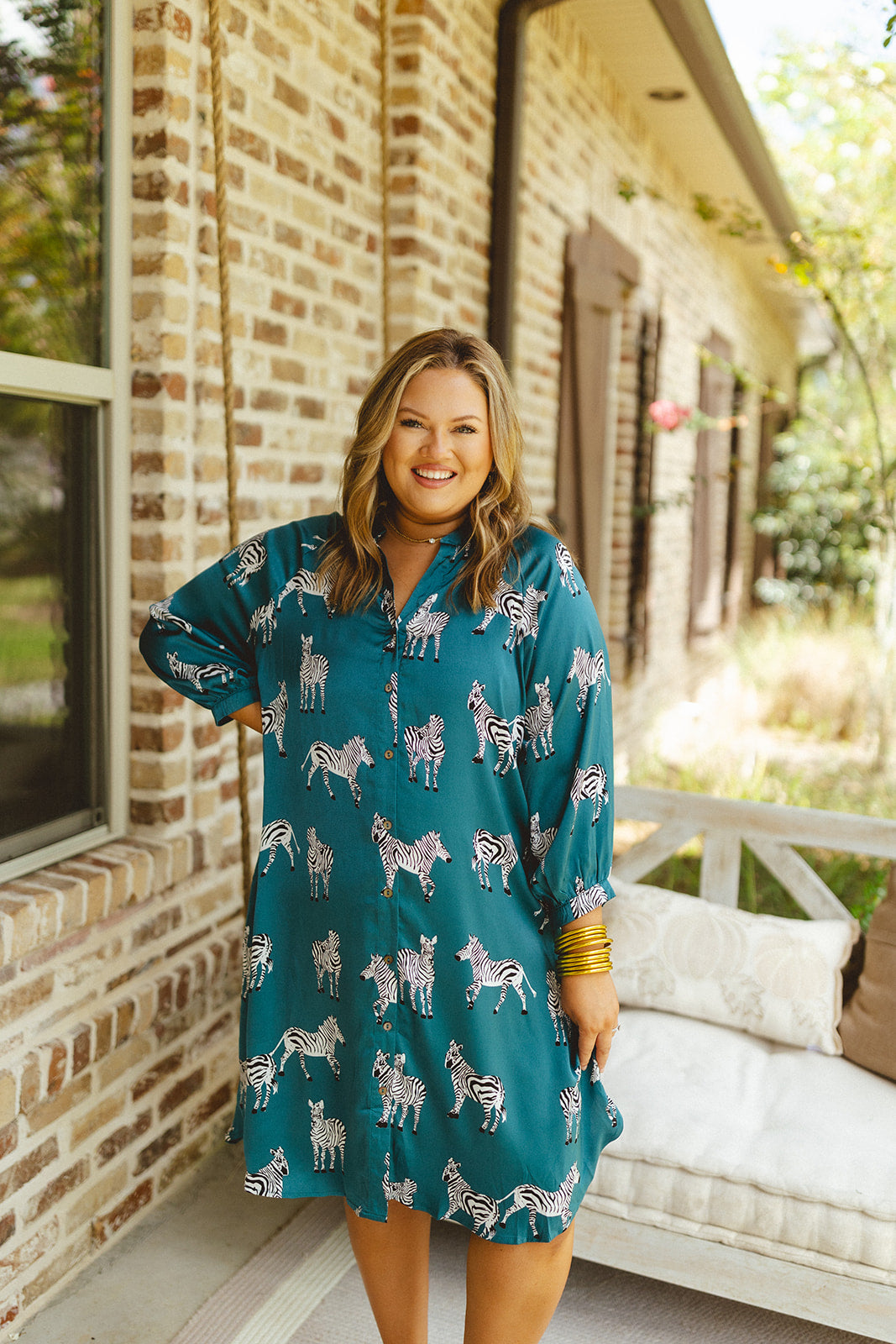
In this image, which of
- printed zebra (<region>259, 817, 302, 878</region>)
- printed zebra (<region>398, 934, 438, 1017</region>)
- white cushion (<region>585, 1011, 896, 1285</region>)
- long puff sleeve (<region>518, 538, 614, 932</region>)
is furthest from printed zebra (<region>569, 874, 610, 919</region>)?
white cushion (<region>585, 1011, 896, 1285</region>)

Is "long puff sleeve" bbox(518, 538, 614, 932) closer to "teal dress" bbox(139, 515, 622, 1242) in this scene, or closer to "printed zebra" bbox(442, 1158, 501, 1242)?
"teal dress" bbox(139, 515, 622, 1242)

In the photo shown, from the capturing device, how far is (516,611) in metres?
1.69

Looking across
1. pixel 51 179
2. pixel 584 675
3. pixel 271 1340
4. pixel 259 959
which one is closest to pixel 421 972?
pixel 259 959

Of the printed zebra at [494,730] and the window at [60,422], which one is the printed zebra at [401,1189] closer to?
the printed zebra at [494,730]

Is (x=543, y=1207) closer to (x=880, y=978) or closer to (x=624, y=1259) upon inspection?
(x=624, y=1259)

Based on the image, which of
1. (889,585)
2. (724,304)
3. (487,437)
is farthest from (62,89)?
(724,304)

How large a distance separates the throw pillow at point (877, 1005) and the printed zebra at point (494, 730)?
4.24 feet

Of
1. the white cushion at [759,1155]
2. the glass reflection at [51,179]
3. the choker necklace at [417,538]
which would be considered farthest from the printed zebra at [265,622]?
the white cushion at [759,1155]

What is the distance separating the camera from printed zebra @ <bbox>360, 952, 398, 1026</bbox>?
67.1 inches

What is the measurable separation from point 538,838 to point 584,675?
262 mm

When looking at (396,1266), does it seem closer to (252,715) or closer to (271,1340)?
(271,1340)

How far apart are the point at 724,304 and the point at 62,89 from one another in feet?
26.3

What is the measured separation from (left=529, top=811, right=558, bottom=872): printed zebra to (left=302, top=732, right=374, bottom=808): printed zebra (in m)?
0.26

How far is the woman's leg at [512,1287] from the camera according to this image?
1.76 meters
